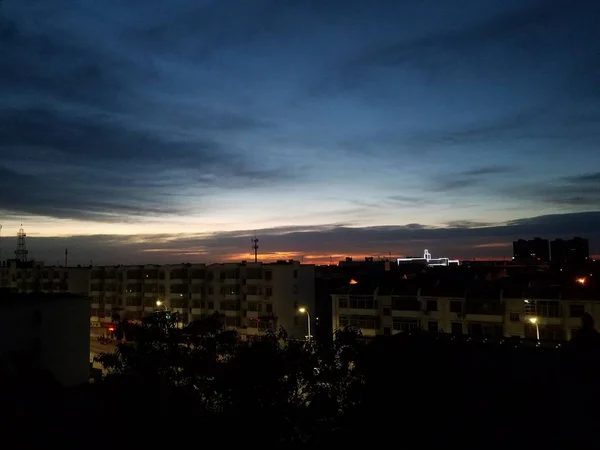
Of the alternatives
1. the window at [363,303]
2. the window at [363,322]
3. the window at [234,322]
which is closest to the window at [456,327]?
the window at [363,322]

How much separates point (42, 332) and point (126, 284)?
38029 mm

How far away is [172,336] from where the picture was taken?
15508mm

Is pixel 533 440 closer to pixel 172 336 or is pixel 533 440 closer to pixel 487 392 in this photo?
pixel 487 392

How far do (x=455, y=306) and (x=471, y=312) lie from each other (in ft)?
4.20

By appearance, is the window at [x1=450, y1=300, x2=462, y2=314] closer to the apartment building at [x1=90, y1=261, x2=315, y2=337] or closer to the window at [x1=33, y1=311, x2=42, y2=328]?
the apartment building at [x1=90, y1=261, x2=315, y2=337]

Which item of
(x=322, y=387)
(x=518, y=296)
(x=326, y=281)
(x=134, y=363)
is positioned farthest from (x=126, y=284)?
(x=322, y=387)

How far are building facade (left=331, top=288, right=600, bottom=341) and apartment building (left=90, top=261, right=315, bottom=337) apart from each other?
29.3ft

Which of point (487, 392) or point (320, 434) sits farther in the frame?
point (487, 392)

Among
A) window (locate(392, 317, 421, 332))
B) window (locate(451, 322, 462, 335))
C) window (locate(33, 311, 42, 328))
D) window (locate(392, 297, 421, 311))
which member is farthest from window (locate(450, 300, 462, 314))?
window (locate(33, 311, 42, 328))

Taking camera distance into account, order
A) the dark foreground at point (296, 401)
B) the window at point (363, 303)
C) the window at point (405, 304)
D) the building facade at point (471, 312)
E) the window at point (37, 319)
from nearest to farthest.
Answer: the dark foreground at point (296, 401), the window at point (37, 319), the building facade at point (471, 312), the window at point (405, 304), the window at point (363, 303)

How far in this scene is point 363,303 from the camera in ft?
141

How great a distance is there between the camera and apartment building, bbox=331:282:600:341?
1355 inches

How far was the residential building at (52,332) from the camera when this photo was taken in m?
26.8

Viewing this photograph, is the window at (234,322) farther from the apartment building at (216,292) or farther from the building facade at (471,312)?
the building facade at (471,312)
